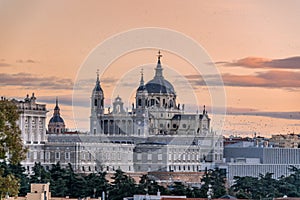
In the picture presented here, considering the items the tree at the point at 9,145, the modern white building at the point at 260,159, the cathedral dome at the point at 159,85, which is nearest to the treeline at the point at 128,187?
the tree at the point at 9,145

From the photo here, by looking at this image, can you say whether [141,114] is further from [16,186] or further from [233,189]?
[16,186]

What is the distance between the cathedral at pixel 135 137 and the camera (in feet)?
320

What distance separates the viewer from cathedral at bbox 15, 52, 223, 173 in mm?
97438

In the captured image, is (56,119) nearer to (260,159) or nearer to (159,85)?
(159,85)

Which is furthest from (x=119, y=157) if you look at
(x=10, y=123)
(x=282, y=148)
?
(x=10, y=123)

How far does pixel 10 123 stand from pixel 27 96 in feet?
251

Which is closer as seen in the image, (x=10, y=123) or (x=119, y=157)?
(x=10, y=123)

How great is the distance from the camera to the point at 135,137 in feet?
350

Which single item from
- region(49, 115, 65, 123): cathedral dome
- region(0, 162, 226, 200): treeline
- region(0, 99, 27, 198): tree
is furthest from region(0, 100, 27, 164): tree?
region(49, 115, 65, 123): cathedral dome

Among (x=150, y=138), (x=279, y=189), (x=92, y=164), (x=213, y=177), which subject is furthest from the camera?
→ (x=150, y=138)

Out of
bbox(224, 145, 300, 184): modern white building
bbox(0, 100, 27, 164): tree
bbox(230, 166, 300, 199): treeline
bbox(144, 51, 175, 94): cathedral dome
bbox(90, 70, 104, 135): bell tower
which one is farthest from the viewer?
Result: bbox(144, 51, 175, 94): cathedral dome

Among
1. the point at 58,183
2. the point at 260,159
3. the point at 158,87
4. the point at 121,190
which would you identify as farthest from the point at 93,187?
the point at 158,87

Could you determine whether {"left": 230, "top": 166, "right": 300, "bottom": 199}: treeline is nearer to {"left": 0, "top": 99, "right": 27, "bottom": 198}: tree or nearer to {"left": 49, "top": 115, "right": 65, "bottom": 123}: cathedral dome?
{"left": 0, "top": 99, "right": 27, "bottom": 198}: tree

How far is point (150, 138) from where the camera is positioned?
108 meters
